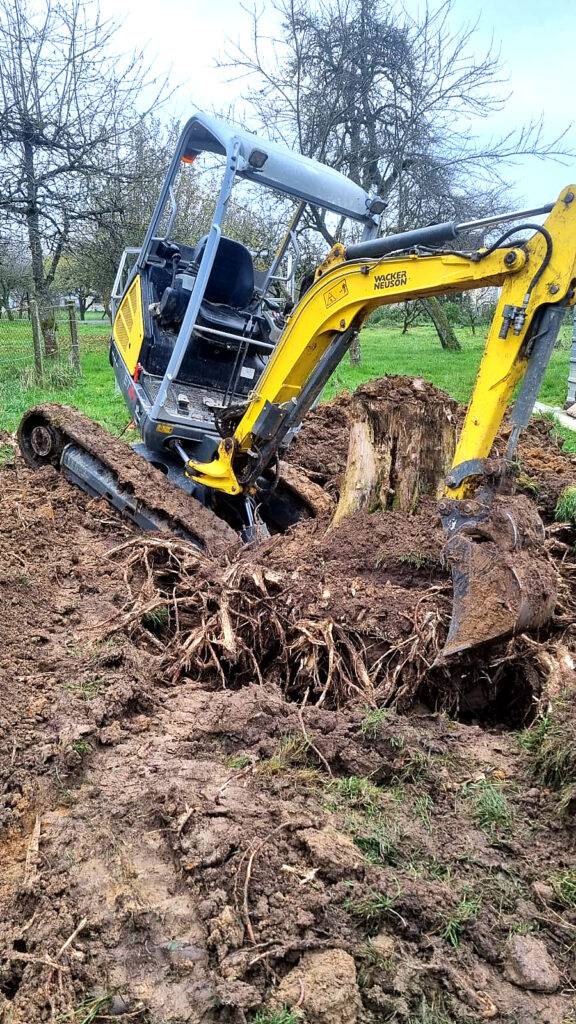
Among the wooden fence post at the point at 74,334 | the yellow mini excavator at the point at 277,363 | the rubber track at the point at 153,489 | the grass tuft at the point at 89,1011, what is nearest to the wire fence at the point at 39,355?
the wooden fence post at the point at 74,334

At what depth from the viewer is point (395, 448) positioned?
491 centimetres

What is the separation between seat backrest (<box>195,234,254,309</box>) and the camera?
583cm

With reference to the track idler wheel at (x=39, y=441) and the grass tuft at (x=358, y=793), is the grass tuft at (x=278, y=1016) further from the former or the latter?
the track idler wheel at (x=39, y=441)

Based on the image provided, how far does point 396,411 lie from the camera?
4887 mm

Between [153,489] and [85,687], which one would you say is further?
[153,489]

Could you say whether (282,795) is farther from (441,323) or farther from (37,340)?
(441,323)

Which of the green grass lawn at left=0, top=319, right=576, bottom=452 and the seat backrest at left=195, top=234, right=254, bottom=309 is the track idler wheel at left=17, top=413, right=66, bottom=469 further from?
the green grass lawn at left=0, top=319, right=576, bottom=452

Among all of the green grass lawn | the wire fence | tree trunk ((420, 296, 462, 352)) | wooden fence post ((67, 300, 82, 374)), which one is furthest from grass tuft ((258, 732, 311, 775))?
tree trunk ((420, 296, 462, 352))

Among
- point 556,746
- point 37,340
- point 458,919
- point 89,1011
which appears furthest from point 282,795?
point 37,340

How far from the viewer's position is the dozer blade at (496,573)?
3111 millimetres

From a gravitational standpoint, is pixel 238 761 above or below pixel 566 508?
below

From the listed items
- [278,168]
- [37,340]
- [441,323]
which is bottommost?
[37,340]

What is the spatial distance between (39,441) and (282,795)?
15.4 feet

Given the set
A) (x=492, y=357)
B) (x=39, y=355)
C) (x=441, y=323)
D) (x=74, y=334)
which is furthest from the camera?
(x=441, y=323)
